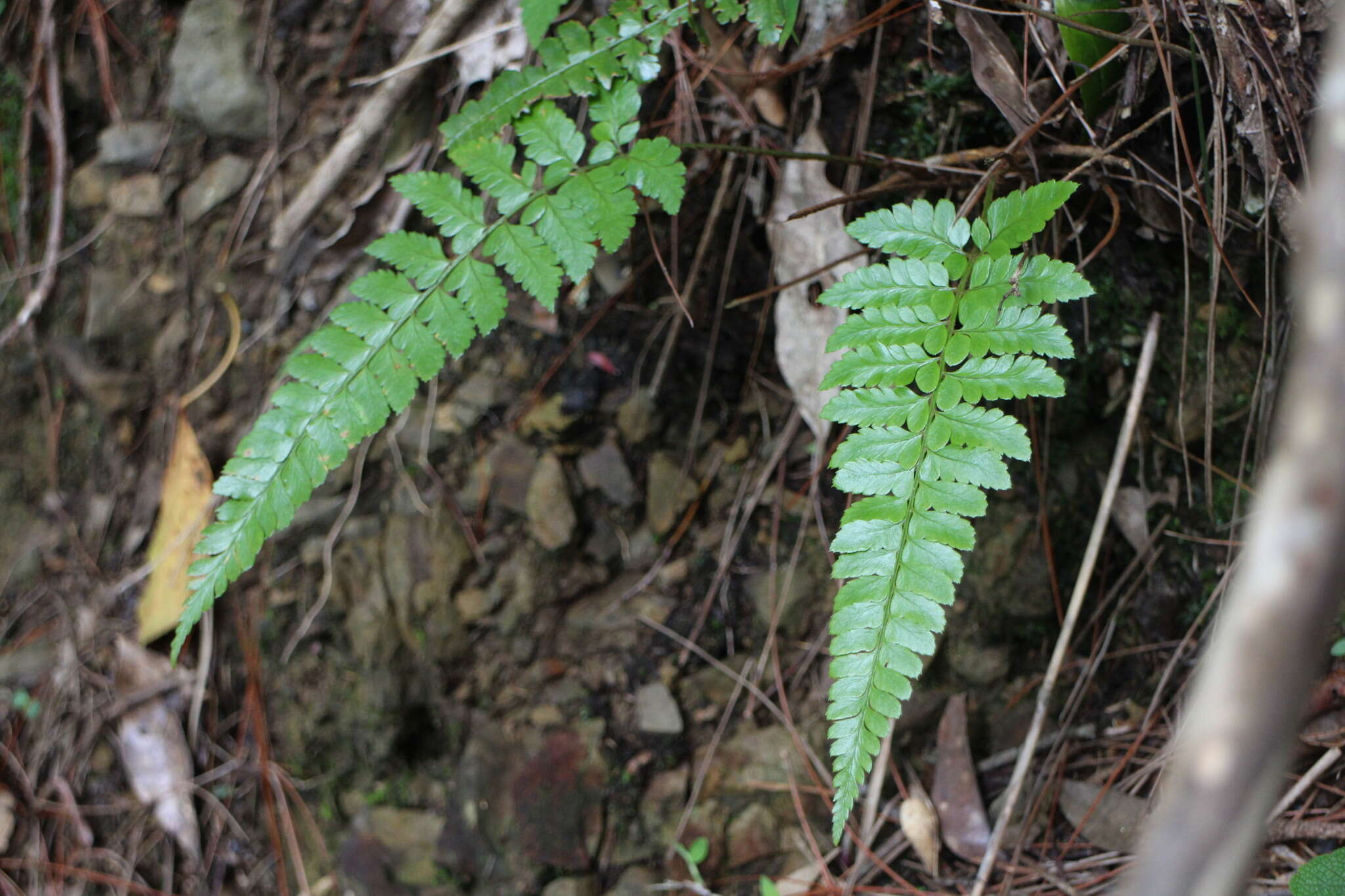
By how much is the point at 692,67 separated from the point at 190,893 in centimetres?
280

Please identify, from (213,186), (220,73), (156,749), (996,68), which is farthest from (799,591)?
(220,73)

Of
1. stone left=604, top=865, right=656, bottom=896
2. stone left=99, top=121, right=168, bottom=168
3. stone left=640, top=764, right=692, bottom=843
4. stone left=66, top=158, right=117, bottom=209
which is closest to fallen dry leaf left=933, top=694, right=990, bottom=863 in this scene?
stone left=640, top=764, right=692, bottom=843

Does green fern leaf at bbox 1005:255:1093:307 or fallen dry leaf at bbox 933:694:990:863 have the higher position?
green fern leaf at bbox 1005:255:1093:307

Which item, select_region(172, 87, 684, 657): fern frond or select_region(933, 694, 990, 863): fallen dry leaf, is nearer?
select_region(172, 87, 684, 657): fern frond

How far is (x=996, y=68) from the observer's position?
71.3 inches

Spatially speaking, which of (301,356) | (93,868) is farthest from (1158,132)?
Result: (93,868)

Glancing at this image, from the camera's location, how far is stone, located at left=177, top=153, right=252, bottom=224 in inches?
108

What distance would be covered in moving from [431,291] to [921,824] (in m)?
1.58

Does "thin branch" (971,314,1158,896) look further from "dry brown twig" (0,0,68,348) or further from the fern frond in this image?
"dry brown twig" (0,0,68,348)

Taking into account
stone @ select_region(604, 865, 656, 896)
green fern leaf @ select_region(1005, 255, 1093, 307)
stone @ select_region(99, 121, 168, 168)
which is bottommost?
stone @ select_region(604, 865, 656, 896)

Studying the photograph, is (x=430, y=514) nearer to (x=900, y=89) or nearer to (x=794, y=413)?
(x=794, y=413)

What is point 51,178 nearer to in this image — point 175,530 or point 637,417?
point 175,530

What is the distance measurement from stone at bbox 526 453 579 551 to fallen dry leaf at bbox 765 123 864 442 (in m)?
0.70

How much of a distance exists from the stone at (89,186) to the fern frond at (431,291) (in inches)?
67.0
